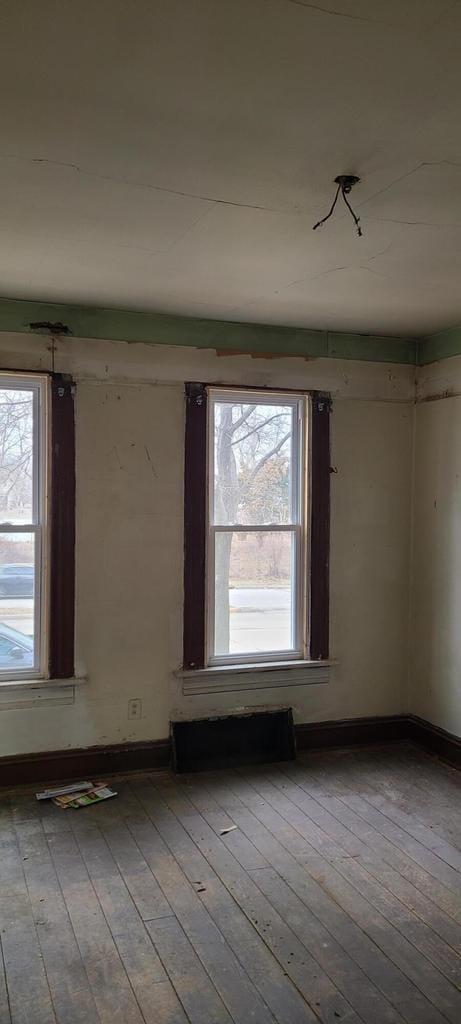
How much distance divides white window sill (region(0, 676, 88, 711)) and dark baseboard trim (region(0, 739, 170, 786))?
28 centimetres

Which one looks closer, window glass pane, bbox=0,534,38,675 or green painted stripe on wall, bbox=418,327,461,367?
window glass pane, bbox=0,534,38,675

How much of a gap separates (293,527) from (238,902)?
7.33ft

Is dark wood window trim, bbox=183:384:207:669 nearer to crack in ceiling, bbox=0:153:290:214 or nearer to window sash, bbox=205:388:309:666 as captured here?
window sash, bbox=205:388:309:666

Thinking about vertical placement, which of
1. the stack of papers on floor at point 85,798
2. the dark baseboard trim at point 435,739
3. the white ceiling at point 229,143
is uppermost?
the white ceiling at point 229,143

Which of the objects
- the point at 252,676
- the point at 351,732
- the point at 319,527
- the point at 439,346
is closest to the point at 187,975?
the point at 252,676

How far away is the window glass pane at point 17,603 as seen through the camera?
3949 mm

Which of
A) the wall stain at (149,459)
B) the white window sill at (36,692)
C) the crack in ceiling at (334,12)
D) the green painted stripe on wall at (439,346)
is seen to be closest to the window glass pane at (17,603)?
the white window sill at (36,692)

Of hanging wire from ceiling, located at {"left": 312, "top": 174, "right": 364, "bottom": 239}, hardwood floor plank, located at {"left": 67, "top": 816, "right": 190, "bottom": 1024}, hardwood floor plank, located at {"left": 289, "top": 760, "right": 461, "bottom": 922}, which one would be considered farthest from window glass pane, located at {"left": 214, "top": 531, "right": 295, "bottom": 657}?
hanging wire from ceiling, located at {"left": 312, "top": 174, "right": 364, "bottom": 239}

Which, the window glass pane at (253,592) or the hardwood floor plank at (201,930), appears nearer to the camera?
the hardwood floor plank at (201,930)

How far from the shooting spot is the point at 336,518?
15.2 ft

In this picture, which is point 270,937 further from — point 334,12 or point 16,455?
point 334,12

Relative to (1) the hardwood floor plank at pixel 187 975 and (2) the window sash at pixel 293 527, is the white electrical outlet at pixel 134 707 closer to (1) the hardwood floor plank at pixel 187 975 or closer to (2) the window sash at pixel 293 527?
(2) the window sash at pixel 293 527

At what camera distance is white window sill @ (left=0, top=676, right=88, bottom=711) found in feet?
12.8

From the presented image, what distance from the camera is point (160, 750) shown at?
4.22m
